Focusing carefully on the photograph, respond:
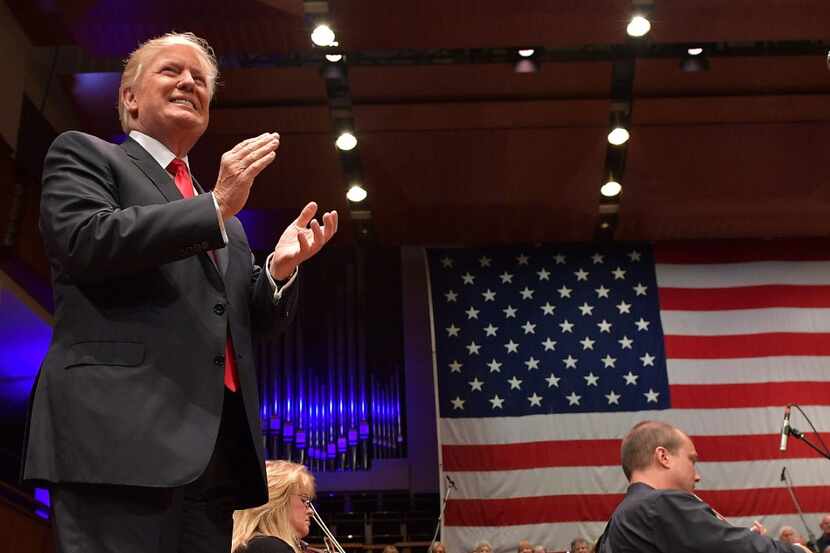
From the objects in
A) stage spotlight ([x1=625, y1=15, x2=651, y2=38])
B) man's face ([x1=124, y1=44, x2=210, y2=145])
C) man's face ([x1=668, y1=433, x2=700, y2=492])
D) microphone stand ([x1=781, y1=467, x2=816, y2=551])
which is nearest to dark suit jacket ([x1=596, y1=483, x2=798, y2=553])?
man's face ([x1=668, y1=433, x2=700, y2=492])

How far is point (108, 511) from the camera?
135cm

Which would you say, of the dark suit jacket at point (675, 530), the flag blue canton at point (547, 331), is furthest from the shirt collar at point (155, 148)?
the flag blue canton at point (547, 331)

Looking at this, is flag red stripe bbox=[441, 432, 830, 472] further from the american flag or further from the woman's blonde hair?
the woman's blonde hair

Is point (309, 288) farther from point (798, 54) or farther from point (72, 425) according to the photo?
point (72, 425)

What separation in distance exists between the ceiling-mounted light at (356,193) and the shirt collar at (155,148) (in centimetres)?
699

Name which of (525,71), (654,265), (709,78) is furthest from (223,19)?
(654,265)

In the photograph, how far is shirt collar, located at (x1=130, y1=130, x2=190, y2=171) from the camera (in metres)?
1.67

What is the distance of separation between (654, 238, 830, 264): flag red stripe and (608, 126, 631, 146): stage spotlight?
5.82 feet

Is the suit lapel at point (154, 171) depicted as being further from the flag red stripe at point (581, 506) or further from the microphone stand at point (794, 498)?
the microphone stand at point (794, 498)

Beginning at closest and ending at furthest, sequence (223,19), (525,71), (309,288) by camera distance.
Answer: (223,19)
(525,71)
(309,288)

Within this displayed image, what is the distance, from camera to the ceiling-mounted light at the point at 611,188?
8.75m

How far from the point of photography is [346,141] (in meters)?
8.12

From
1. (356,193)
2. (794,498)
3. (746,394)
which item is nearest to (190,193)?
(356,193)

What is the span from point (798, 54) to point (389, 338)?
20.3 ft
